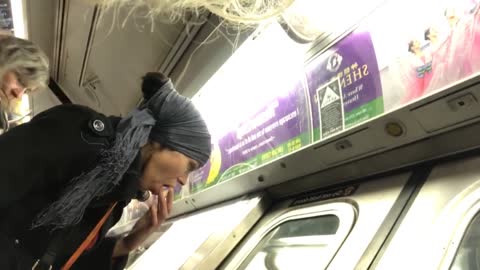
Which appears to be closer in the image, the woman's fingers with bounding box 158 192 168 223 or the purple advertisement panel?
the purple advertisement panel

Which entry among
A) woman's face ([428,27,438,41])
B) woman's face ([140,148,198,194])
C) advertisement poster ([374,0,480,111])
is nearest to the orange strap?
woman's face ([140,148,198,194])

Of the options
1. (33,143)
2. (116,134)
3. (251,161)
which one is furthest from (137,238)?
(33,143)

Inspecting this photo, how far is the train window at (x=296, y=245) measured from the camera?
146 centimetres

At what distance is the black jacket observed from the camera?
1.17 metres

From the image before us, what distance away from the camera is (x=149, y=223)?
1971mm

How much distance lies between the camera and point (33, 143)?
3.90ft

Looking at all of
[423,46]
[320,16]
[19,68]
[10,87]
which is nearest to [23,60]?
[19,68]

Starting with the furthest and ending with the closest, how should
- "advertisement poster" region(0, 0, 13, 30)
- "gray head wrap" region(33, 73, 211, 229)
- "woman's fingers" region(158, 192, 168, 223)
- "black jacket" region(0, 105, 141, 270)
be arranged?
1. "advertisement poster" region(0, 0, 13, 30)
2. "woman's fingers" region(158, 192, 168, 223)
3. "gray head wrap" region(33, 73, 211, 229)
4. "black jacket" region(0, 105, 141, 270)

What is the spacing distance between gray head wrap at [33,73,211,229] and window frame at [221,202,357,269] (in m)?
0.44

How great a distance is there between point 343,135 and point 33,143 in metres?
0.91

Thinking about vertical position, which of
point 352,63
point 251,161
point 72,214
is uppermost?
point 352,63

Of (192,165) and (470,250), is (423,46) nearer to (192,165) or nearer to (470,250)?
(470,250)

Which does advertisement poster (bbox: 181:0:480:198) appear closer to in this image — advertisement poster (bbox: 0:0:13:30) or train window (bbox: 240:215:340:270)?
train window (bbox: 240:215:340:270)

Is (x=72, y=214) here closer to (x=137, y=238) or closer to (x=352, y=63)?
(x=137, y=238)
